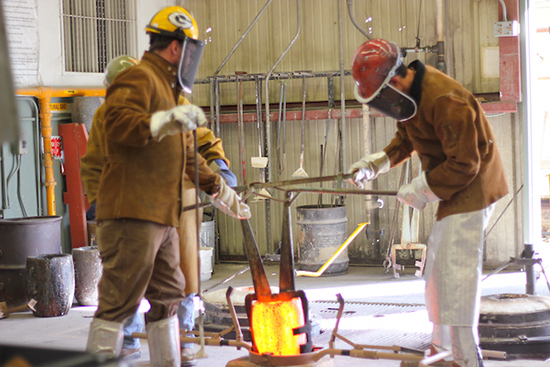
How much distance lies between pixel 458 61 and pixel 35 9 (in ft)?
16.5

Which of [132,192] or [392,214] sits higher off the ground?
[132,192]

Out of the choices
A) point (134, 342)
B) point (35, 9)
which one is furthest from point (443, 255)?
point (35, 9)

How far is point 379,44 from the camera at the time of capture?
10.9ft

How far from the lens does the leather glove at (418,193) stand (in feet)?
10.7

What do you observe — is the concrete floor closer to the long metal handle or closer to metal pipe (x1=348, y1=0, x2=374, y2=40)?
the long metal handle

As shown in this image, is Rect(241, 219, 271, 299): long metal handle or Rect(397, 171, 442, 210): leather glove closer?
Rect(397, 171, 442, 210): leather glove

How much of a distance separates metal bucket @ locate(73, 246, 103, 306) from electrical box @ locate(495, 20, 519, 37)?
193 inches

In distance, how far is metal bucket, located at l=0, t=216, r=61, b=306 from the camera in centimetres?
584

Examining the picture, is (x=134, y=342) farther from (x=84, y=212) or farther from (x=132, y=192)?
(x=84, y=212)

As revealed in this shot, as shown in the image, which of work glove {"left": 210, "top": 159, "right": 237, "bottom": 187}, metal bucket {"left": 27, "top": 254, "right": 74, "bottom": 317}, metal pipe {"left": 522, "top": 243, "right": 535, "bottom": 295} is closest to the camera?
work glove {"left": 210, "top": 159, "right": 237, "bottom": 187}

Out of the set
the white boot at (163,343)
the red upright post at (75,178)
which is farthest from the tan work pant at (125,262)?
the red upright post at (75,178)

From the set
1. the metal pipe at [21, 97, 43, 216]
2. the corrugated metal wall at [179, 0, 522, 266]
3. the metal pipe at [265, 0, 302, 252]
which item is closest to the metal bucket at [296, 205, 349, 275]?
the corrugated metal wall at [179, 0, 522, 266]

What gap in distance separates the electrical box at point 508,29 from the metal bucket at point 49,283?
5.13 m

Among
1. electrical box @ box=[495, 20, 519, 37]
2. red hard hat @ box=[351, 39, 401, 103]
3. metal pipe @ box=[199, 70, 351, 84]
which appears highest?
electrical box @ box=[495, 20, 519, 37]
